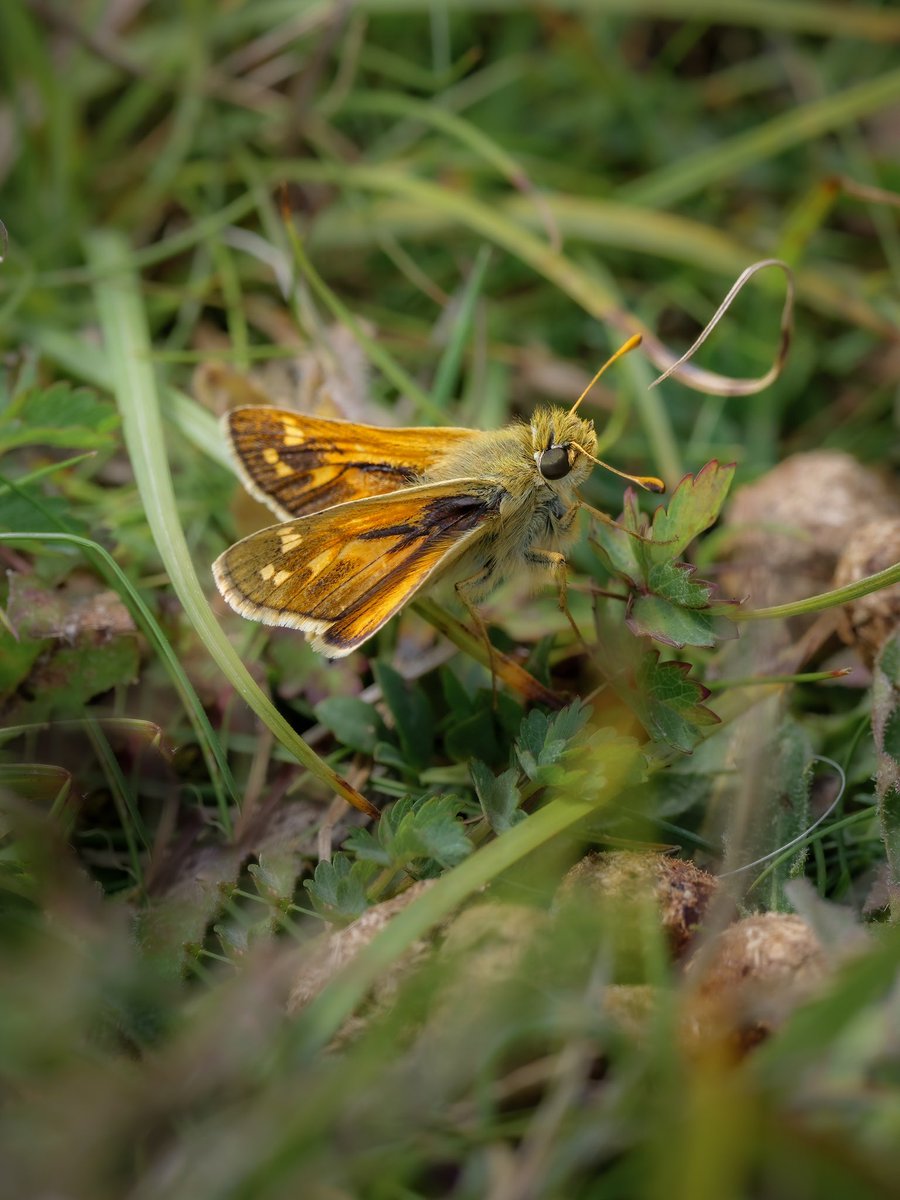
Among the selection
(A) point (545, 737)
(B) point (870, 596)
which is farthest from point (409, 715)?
(B) point (870, 596)

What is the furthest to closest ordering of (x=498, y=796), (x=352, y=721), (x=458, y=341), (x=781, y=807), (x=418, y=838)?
(x=458, y=341)
(x=352, y=721)
(x=781, y=807)
(x=498, y=796)
(x=418, y=838)

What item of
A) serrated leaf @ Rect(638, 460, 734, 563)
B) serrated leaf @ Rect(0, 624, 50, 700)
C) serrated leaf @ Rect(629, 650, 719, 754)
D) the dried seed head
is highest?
serrated leaf @ Rect(0, 624, 50, 700)

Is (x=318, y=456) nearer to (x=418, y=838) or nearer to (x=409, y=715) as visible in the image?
(x=409, y=715)

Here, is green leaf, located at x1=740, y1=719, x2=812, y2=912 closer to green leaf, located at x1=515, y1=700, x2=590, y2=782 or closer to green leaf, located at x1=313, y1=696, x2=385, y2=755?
green leaf, located at x1=515, y1=700, x2=590, y2=782

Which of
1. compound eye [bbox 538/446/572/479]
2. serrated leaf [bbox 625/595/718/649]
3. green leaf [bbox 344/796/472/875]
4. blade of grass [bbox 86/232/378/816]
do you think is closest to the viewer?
green leaf [bbox 344/796/472/875]

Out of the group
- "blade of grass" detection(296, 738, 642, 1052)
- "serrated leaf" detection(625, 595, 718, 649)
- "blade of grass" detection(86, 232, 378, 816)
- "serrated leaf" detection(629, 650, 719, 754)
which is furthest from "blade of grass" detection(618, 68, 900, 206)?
"blade of grass" detection(296, 738, 642, 1052)

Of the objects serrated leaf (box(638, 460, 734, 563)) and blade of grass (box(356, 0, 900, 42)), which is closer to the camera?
serrated leaf (box(638, 460, 734, 563))

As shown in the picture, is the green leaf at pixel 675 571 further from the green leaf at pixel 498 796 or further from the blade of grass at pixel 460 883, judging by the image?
the green leaf at pixel 498 796
